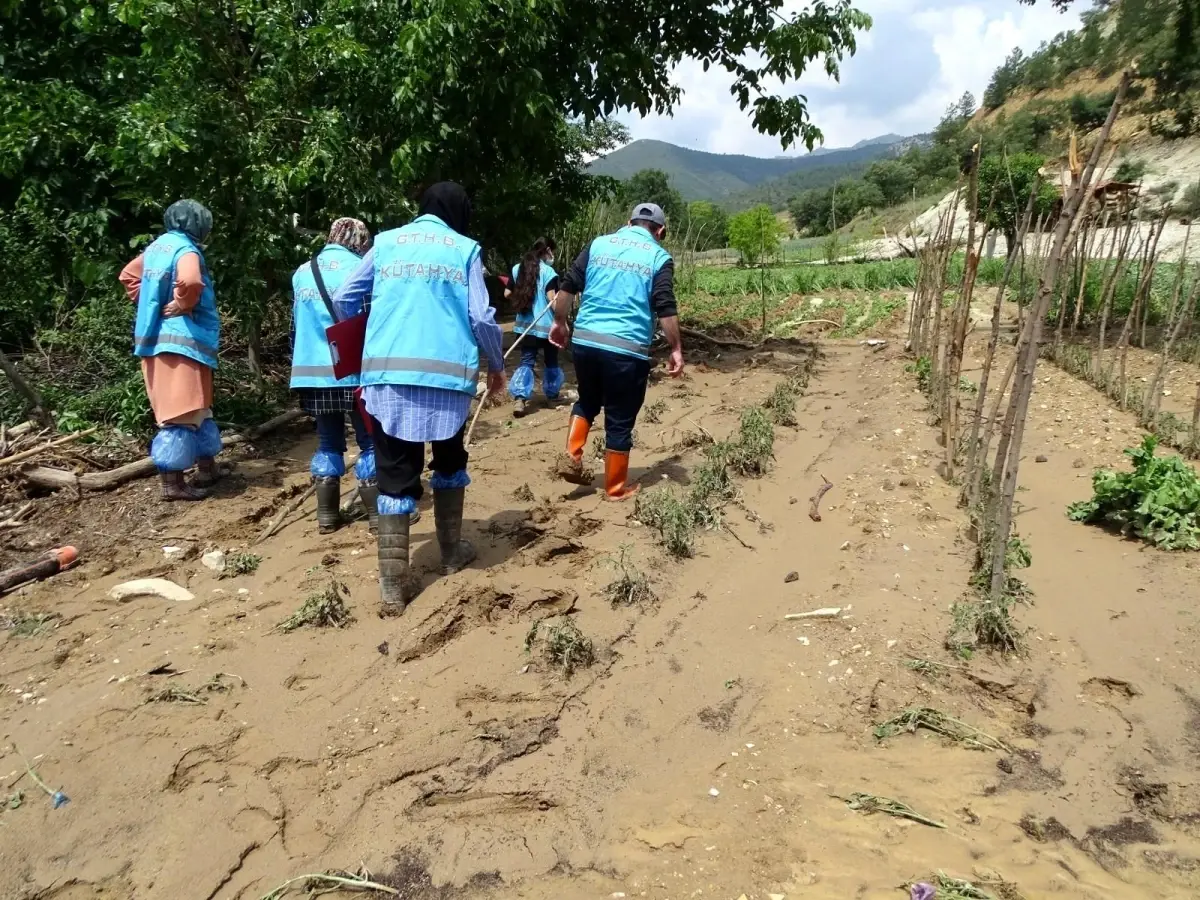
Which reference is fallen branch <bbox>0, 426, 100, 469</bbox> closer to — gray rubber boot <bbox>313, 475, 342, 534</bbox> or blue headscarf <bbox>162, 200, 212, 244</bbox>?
blue headscarf <bbox>162, 200, 212, 244</bbox>

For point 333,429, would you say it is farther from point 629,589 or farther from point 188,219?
point 629,589

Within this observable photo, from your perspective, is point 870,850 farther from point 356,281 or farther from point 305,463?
point 305,463

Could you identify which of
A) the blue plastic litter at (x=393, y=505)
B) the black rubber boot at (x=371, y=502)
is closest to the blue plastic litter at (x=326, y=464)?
the black rubber boot at (x=371, y=502)

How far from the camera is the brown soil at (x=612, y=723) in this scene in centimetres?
205

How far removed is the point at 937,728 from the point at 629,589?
4.29 ft

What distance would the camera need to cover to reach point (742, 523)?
4.23 m

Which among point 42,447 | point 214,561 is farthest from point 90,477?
point 214,561

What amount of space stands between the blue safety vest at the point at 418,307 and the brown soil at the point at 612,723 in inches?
38.1

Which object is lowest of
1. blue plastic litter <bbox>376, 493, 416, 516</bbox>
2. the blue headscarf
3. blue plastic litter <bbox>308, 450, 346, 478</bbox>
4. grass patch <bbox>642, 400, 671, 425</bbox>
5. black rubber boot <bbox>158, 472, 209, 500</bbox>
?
black rubber boot <bbox>158, 472, 209, 500</bbox>

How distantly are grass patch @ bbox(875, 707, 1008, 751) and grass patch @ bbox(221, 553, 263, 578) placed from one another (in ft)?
9.53

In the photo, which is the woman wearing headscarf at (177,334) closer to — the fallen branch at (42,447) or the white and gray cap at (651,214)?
the fallen branch at (42,447)

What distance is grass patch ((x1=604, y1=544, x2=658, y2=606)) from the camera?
334 centimetres

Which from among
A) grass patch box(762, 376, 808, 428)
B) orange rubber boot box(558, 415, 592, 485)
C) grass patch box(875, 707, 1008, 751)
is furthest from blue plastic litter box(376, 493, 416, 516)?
grass patch box(762, 376, 808, 428)

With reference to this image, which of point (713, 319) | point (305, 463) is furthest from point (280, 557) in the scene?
point (713, 319)
